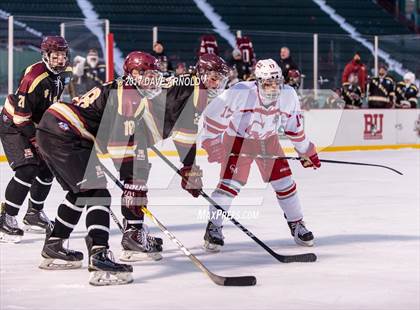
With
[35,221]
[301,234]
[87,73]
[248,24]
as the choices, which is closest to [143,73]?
[301,234]

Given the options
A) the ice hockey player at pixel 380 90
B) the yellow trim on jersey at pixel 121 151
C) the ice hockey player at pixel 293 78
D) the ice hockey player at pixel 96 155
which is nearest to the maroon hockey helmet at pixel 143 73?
the ice hockey player at pixel 96 155

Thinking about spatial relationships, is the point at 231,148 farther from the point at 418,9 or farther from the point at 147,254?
the point at 418,9

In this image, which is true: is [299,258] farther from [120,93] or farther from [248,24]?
[248,24]

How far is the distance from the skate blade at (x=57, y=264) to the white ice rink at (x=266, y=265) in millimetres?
65

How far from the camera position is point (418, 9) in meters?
22.6

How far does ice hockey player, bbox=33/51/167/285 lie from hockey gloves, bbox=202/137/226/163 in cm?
68

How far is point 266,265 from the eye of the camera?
532 centimetres

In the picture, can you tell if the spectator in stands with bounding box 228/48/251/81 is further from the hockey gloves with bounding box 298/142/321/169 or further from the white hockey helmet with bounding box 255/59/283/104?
the white hockey helmet with bounding box 255/59/283/104

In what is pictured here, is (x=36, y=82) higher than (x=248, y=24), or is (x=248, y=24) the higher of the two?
(x=248, y=24)

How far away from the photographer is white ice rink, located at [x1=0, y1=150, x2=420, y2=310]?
14.2 feet

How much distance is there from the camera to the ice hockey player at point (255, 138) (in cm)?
578

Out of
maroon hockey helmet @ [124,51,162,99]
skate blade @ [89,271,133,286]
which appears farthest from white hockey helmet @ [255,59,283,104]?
skate blade @ [89,271,133,286]

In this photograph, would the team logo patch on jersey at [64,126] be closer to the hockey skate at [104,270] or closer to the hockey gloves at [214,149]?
the hockey skate at [104,270]

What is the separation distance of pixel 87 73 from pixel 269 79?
697 cm
